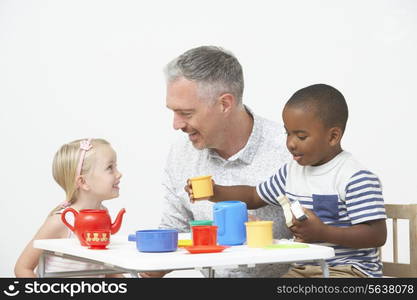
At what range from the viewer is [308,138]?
2447 mm

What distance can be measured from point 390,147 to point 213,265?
305 centimetres

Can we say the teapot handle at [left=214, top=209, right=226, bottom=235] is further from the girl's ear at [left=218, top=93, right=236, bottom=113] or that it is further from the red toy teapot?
the girl's ear at [left=218, top=93, right=236, bottom=113]

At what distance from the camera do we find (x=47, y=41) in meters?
4.99

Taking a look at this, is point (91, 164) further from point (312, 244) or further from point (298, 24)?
point (298, 24)

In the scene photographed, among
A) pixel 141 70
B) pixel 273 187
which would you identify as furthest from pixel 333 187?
pixel 141 70

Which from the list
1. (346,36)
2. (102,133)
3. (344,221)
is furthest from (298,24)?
(344,221)

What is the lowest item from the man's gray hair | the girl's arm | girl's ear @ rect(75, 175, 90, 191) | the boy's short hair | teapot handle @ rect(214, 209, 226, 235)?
the girl's arm

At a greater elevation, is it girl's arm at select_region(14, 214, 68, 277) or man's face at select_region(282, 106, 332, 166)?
man's face at select_region(282, 106, 332, 166)

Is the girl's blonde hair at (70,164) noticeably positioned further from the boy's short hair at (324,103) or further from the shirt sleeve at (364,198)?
the shirt sleeve at (364,198)

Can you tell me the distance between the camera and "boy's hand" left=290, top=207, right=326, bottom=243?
7.27 feet

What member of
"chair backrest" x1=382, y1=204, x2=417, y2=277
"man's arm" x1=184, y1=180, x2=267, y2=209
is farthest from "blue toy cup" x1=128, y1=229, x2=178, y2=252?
"chair backrest" x1=382, y1=204, x2=417, y2=277

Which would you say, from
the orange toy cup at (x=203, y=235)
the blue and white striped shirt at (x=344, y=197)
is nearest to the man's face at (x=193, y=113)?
the blue and white striped shirt at (x=344, y=197)

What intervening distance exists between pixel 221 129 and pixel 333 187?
2.13ft

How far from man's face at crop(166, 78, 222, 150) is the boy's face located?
0.50m
